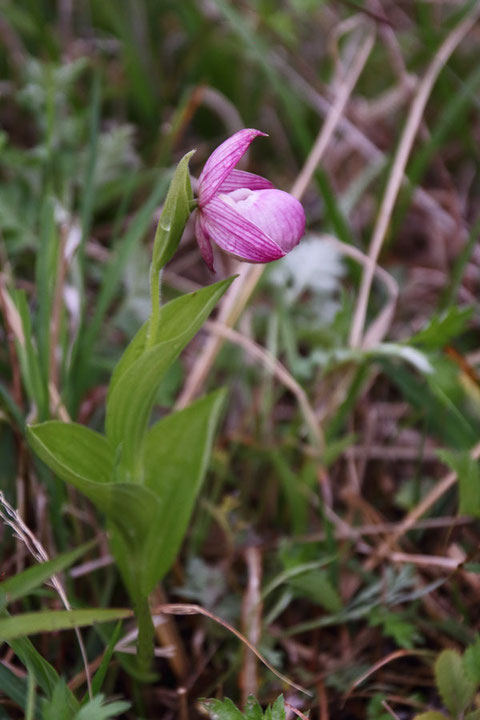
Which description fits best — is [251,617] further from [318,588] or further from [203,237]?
[203,237]

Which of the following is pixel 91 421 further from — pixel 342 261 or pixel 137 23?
pixel 137 23

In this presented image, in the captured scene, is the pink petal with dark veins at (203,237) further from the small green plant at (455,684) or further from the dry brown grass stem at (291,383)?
the small green plant at (455,684)

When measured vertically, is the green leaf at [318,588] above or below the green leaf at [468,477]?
below

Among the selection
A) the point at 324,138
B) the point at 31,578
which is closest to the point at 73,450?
the point at 31,578

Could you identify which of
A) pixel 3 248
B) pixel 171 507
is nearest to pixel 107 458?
pixel 171 507

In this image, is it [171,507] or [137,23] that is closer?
[171,507]

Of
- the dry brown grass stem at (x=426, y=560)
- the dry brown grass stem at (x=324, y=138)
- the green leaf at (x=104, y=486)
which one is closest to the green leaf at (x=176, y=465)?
the green leaf at (x=104, y=486)
